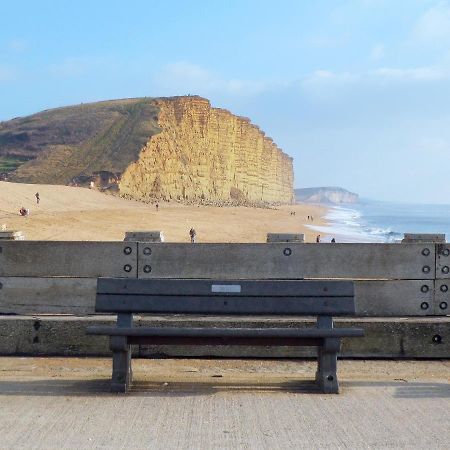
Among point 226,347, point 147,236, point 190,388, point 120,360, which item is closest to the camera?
point 120,360

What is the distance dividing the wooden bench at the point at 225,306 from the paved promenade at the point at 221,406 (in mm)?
314

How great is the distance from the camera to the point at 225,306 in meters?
4.95

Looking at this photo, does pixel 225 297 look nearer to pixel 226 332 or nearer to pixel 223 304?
pixel 223 304

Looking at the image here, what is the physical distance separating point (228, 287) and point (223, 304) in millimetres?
134

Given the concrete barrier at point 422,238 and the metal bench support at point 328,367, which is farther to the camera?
the concrete barrier at point 422,238

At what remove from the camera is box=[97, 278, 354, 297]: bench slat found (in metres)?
4.94

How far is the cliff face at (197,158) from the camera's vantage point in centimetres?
8256

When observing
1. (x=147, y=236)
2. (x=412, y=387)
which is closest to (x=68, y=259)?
(x=147, y=236)

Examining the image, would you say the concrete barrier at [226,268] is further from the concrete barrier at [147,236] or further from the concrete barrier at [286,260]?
the concrete barrier at [147,236]

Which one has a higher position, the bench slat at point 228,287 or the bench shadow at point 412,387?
the bench slat at point 228,287

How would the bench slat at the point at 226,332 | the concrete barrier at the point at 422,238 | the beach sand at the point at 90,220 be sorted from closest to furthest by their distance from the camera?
the bench slat at the point at 226,332 < the concrete barrier at the point at 422,238 < the beach sand at the point at 90,220

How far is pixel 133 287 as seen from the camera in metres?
4.96

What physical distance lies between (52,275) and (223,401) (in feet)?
8.20

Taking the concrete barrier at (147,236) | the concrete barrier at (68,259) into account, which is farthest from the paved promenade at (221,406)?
the concrete barrier at (147,236)
